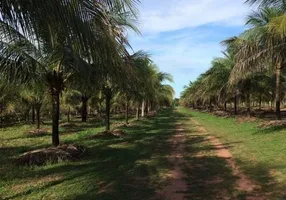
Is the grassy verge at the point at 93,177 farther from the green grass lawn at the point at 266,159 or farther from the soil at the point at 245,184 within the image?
the green grass lawn at the point at 266,159

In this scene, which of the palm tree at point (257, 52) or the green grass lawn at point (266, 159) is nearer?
the green grass lawn at point (266, 159)

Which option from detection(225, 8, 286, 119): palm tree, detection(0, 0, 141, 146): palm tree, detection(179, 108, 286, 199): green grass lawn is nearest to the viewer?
A: detection(0, 0, 141, 146): palm tree

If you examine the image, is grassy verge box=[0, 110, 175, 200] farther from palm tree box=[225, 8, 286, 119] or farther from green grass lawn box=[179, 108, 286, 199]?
palm tree box=[225, 8, 286, 119]

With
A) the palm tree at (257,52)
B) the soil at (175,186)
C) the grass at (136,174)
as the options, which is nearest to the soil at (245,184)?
the grass at (136,174)

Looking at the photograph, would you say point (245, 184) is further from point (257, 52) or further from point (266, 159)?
point (257, 52)

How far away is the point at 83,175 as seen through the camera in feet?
29.2

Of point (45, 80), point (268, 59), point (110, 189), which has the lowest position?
point (110, 189)

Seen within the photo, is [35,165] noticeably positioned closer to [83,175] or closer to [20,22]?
[83,175]

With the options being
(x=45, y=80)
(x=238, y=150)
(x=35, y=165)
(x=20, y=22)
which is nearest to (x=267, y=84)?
(x=238, y=150)

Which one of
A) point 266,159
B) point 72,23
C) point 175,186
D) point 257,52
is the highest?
point 257,52

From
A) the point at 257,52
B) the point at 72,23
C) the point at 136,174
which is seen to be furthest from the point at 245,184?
the point at 257,52

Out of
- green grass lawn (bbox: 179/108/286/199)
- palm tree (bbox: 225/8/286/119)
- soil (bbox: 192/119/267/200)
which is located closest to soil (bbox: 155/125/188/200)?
soil (bbox: 192/119/267/200)

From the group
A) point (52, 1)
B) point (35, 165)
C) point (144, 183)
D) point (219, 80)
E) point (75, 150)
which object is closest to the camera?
point (52, 1)

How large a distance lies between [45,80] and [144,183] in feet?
20.3
